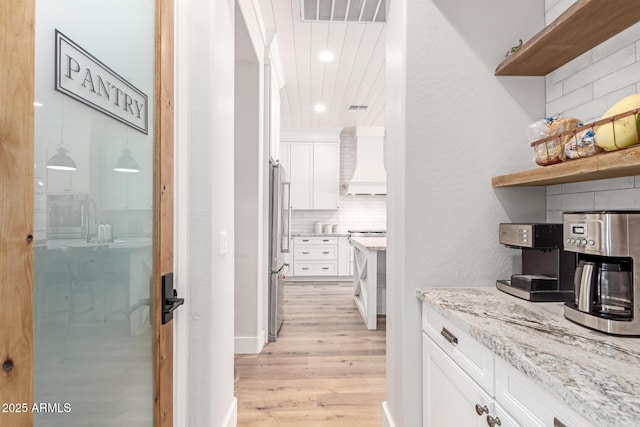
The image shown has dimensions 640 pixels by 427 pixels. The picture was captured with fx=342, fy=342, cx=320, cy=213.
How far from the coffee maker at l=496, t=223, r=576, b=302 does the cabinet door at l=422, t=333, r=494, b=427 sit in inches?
17.1

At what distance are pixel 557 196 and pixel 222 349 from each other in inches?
71.2

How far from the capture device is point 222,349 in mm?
1747

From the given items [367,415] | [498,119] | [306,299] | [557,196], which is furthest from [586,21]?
[306,299]

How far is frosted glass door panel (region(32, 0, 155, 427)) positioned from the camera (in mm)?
717

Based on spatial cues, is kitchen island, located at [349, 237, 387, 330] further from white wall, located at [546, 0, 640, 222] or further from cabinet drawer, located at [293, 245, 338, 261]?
cabinet drawer, located at [293, 245, 338, 261]

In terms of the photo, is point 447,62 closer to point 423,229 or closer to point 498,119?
point 498,119

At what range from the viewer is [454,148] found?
5.43ft

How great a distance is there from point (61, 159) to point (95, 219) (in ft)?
0.62

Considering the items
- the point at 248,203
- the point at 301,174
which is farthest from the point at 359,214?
the point at 248,203

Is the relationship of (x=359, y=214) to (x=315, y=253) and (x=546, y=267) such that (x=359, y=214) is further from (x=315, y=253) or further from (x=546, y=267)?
(x=546, y=267)

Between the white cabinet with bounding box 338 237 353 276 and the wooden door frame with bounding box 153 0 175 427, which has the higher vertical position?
the wooden door frame with bounding box 153 0 175 427

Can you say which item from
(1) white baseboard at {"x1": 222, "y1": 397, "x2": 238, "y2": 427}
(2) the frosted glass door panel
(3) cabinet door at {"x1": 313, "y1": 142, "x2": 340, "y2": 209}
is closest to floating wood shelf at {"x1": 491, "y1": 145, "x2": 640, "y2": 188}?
(2) the frosted glass door panel

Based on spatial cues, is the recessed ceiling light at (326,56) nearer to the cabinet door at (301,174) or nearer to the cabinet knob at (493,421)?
the cabinet door at (301,174)

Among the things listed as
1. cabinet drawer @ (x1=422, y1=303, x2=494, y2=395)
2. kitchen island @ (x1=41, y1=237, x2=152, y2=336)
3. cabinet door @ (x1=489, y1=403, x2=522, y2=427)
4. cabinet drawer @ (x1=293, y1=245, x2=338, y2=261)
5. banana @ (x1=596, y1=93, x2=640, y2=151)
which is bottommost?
cabinet drawer @ (x1=293, y1=245, x2=338, y2=261)
